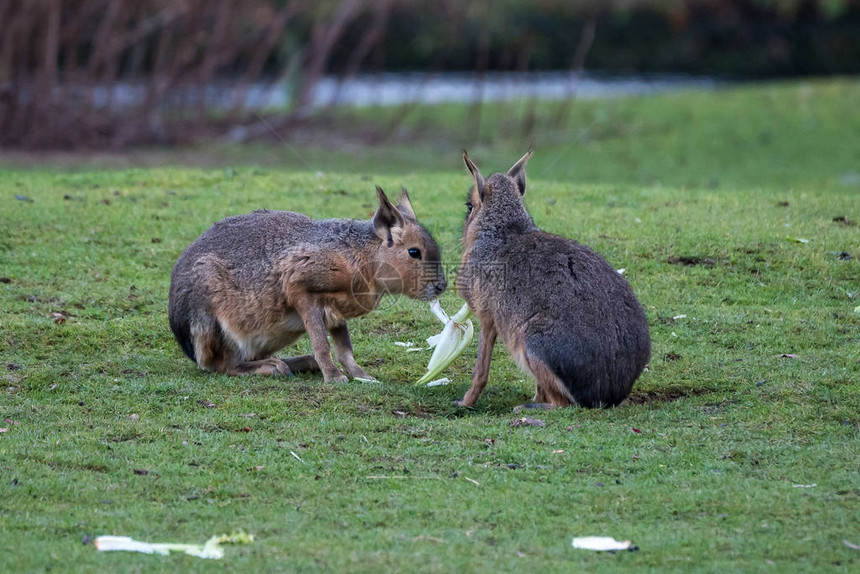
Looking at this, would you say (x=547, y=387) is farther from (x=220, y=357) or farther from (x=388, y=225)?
(x=220, y=357)

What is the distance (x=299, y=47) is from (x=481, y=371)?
1727 cm

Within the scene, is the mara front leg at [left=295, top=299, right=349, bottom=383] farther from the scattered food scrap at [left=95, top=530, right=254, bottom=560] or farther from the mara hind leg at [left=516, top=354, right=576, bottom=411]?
A: the scattered food scrap at [left=95, top=530, right=254, bottom=560]

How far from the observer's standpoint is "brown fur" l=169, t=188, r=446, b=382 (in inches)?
271

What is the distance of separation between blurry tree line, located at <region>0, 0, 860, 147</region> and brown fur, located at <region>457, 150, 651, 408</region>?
31.8 feet

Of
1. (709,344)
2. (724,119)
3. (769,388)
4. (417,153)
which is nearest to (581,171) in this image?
(417,153)

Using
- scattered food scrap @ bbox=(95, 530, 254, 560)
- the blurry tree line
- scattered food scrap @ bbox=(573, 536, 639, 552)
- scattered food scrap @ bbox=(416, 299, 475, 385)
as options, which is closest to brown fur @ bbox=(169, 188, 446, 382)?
scattered food scrap @ bbox=(416, 299, 475, 385)

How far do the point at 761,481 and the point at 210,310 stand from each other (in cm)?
348

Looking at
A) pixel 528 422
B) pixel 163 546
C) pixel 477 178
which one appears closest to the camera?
pixel 163 546

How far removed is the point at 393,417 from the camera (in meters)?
6.02

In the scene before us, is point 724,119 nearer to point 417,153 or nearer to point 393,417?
point 417,153

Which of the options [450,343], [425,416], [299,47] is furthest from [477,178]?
[299,47]

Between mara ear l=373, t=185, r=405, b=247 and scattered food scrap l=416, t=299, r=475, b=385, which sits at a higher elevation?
mara ear l=373, t=185, r=405, b=247

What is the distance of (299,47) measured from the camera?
890 inches

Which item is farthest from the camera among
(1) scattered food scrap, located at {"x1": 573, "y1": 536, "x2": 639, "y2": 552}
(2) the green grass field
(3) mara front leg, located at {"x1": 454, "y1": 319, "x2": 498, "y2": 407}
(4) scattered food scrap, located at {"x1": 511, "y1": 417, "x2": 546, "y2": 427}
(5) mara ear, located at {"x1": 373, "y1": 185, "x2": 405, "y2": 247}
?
(5) mara ear, located at {"x1": 373, "y1": 185, "x2": 405, "y2": 247}
